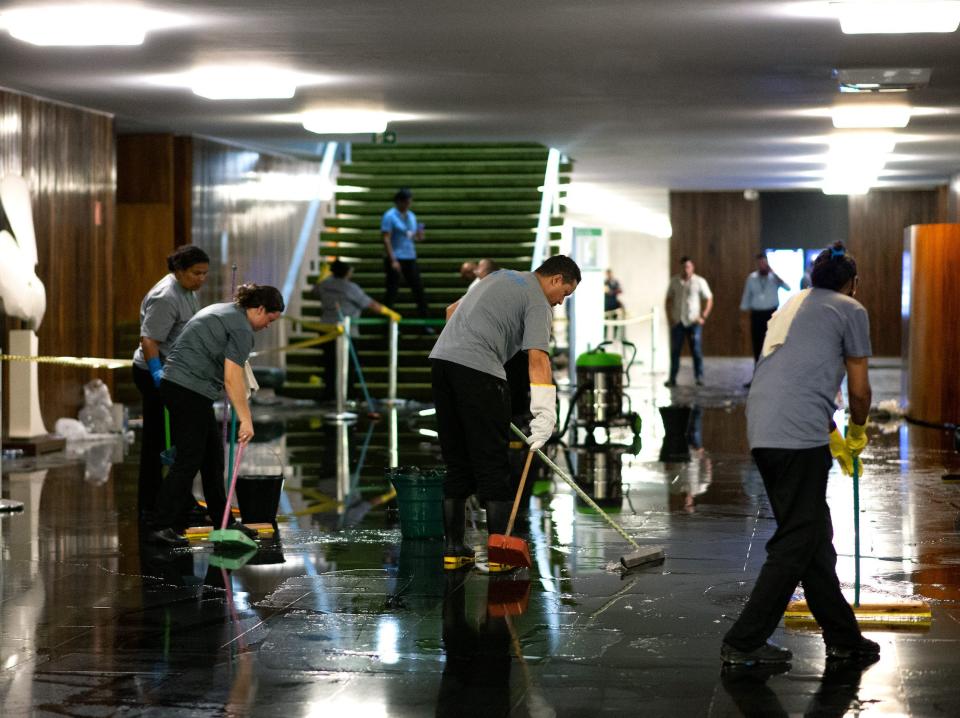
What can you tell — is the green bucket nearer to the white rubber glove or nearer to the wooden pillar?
the white rubber glove

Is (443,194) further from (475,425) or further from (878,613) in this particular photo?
(878,613)

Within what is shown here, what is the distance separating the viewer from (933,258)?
566 inches

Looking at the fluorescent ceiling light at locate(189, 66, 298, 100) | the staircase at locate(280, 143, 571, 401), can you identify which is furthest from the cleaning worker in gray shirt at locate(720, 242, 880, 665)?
the staircase at locate(280, 143, 571, 401)

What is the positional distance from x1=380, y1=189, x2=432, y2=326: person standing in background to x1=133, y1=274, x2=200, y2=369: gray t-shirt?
8.82 meters

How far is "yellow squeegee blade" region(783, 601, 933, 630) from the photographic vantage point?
226 inches

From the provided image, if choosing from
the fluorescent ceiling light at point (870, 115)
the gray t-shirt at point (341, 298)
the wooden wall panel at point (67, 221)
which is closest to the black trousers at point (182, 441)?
the wooden wall panel at point (67, 221)

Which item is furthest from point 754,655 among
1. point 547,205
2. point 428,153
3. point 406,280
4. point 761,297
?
point 428,153

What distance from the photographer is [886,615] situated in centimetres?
578

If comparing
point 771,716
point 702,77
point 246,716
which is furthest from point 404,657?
point 702,77

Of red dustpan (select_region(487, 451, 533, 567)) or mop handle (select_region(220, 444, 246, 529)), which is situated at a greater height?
mop handle (select_region(220, 444, 246, 529))

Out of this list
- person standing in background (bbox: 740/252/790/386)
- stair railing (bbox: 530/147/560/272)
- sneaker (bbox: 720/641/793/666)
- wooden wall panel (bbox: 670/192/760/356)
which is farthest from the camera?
wooden wall panel (bbox: 670/192/760/356)

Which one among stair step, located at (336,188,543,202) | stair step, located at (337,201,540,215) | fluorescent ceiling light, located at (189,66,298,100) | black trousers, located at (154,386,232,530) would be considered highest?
fluorescent ceiling light, located at (189,66,298,100)

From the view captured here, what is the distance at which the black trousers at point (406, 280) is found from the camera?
1753 cm

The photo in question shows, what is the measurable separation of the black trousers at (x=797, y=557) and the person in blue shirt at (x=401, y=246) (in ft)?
40.1
